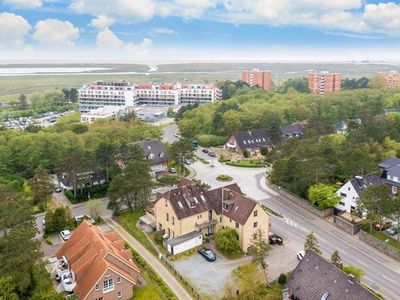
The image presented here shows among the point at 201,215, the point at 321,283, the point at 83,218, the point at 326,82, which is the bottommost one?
the point at 83,218

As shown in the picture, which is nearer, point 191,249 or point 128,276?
point 128,276

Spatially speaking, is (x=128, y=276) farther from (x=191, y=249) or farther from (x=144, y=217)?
(x=144, y=217)

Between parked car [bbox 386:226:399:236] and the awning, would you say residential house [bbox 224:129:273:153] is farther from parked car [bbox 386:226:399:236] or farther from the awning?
parked car [bbox 386:226:399:236]

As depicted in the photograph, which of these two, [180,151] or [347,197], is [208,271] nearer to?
[347,197]

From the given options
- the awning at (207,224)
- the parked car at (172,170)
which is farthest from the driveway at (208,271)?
the parked car at (172,170)

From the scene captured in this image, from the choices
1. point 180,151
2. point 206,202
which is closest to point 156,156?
point 180,151

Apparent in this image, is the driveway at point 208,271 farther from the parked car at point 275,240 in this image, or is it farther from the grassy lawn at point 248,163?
the grassy lawn at point 248,163

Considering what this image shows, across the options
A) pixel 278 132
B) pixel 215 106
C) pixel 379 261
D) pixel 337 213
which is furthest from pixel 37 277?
pixel 215 106
